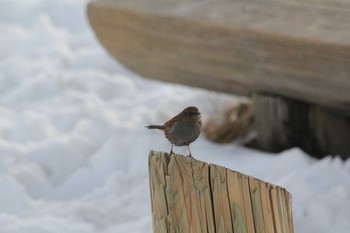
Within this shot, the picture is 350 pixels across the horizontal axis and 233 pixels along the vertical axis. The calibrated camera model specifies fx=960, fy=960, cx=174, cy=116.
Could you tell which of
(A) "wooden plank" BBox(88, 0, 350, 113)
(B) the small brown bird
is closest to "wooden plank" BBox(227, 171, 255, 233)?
(B) the small brown bird

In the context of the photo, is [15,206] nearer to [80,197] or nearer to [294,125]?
[80,197]

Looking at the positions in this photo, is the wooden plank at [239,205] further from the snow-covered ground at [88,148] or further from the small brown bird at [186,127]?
the snow-covered ground at [88,148]

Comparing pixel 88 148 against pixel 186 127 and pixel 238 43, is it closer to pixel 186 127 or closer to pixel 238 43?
pixel 238 43

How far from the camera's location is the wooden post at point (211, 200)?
2.21m

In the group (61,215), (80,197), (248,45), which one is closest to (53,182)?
(80,197)

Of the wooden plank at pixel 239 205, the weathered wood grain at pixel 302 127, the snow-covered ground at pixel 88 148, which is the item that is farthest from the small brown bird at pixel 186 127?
the weathered wood grain at pixel 302 127

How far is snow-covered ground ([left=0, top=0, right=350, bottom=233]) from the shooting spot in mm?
3637

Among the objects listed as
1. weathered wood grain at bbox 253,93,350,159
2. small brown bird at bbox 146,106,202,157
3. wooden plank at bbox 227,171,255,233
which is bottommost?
wooden plank at bbox 227,171,255,233

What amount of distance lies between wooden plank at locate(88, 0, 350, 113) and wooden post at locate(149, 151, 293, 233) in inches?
50.1

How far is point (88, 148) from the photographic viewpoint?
452 centimetres

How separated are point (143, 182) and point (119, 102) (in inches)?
42.4

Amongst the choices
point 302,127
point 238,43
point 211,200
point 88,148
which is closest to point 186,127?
point 211,200

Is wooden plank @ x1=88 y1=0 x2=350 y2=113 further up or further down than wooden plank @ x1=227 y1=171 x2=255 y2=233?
further up

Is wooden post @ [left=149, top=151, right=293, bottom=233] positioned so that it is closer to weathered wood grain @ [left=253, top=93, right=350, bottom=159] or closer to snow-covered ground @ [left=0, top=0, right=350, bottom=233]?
snow-covered ground @ [left=0, top=0, right=350, bottom=233]
